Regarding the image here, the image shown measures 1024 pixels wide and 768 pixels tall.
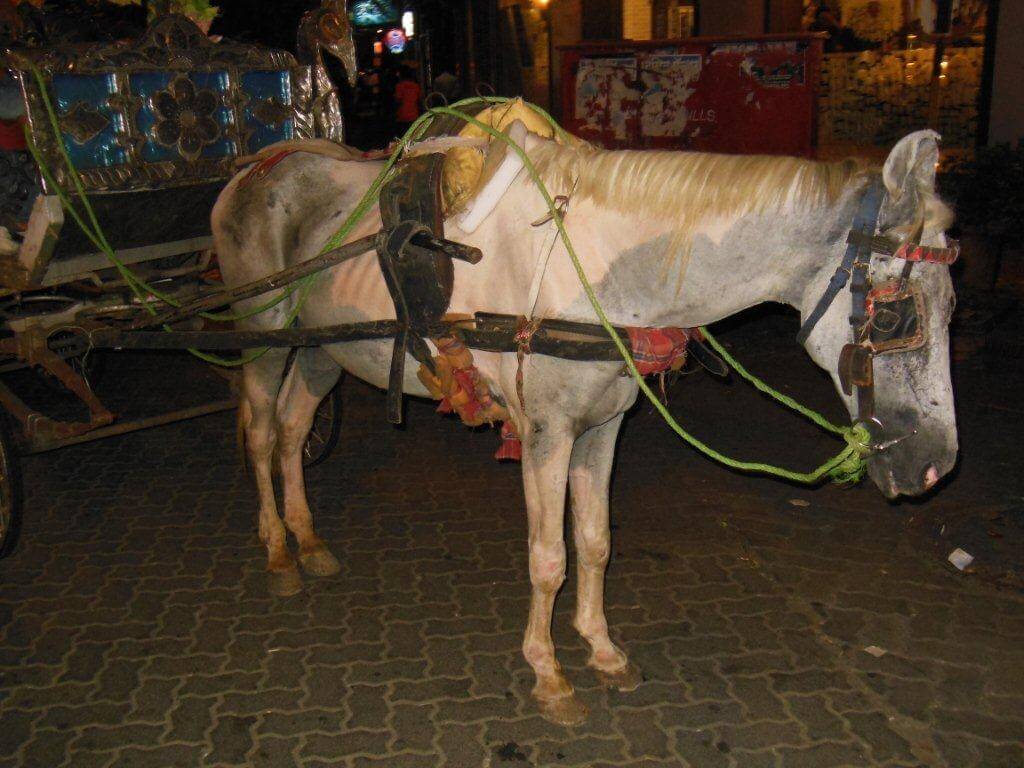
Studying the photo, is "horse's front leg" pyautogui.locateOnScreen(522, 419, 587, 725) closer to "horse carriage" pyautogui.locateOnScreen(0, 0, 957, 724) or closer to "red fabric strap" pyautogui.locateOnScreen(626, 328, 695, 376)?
"horse carriage" pyautogui.locateOnScreen(0, 0, 957, 724)

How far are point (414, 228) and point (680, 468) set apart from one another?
312 cm

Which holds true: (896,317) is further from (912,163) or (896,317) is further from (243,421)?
(243,421)

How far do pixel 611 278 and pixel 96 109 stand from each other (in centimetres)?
284

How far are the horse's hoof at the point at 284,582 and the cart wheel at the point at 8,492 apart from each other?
138cm

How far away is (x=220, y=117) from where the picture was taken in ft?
15.7

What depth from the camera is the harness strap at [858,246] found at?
8.43 feet

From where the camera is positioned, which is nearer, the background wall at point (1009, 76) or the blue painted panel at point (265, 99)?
the blue painted panel at point (265, 99)

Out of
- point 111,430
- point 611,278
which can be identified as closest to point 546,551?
point 611,278

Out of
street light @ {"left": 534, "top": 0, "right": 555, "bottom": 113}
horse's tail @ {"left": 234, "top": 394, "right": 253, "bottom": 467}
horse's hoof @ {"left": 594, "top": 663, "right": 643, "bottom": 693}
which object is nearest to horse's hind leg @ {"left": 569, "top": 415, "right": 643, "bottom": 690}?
horse's hoof @ {"left": 594, "top": 663, "right": 643, "bottom": 693}

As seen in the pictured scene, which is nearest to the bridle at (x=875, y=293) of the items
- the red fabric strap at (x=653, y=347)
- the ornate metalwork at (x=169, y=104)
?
the red fabric strap at (x=653, y=347)

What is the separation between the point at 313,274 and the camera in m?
3.88

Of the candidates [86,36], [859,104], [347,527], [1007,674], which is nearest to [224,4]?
[859,104]

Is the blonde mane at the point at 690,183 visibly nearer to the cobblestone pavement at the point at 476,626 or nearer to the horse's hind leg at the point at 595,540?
the horse's hind leg at the point at 595,540

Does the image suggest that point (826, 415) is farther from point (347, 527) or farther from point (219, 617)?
point (219, 617)
